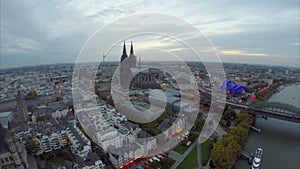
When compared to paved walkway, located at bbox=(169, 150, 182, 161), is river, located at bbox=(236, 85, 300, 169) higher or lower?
lower

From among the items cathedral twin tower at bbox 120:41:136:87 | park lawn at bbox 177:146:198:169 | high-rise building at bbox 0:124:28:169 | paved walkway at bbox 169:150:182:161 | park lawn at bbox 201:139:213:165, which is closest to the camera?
high-rise building at bbox 0:124:28:169

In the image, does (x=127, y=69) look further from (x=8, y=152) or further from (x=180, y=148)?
(x=8, y=152)

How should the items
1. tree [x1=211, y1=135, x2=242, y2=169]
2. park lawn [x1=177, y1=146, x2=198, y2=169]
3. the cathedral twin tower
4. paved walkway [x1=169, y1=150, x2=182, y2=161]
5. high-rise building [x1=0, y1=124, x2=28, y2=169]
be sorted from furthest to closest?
1. the cathedral twin tower
2. paved walkway [x1=169, y1=150, x2=182, y2=161]
3. park lawn [x1=177, y1=146, x2=198, y2=169]
4. tree [x1=211, y1=135, x2=242, y2=169]
5. high-rise building [x1=0, y1=124, x2=28, y2=169]

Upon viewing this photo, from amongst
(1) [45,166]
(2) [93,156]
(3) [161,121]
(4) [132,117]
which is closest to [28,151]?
(1) [45,166]

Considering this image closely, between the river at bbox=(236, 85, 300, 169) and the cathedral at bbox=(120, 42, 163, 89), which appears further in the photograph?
the cathedral at bbox=(120, 42, 163, 89)

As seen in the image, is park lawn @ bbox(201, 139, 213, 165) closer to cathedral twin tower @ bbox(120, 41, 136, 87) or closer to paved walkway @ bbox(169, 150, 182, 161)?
paved walkway @ bbox(169, 150, 182, 161)

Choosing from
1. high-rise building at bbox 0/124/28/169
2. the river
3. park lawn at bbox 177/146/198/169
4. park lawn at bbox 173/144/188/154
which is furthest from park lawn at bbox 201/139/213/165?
high-rise building at bbox 0/124/28/169

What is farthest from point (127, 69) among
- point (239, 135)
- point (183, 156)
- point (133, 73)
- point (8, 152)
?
point (8, 152)

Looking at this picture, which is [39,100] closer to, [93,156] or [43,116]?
[43,116]
